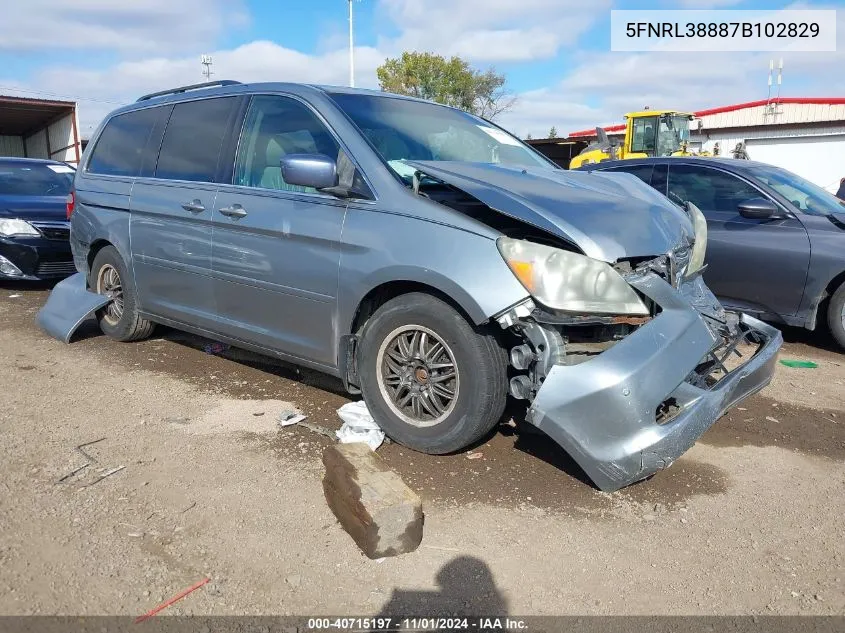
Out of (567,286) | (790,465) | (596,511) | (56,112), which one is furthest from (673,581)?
(56,112)

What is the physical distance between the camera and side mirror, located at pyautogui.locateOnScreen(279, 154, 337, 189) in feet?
11.0

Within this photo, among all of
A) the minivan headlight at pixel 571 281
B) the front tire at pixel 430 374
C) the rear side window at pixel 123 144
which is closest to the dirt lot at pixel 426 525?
the front tire at pixel 430 374

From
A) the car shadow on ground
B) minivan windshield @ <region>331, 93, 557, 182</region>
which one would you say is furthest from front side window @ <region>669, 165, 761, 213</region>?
the car shadow on ground

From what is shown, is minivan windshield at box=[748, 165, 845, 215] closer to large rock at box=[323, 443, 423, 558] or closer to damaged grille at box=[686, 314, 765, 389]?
damaged grille at box=[686, 314, 765, 389]

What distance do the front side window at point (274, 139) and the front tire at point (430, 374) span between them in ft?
3.22

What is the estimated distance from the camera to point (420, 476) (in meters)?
3.23

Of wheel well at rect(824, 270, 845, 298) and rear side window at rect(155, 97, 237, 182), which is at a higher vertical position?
rear side window at rect(155, 97, 237, 182)

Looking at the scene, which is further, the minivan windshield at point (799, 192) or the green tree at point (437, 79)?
Result: the green tree at point (437, 79)

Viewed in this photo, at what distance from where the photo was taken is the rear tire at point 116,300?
16.9 ft

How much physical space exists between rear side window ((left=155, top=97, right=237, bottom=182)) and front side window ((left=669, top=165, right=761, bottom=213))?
3832mm

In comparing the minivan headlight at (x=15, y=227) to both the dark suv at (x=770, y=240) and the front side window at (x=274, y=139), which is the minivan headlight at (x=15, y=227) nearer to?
the front side window at (x=274, y=139)

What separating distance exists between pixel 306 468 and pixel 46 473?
1.24 m

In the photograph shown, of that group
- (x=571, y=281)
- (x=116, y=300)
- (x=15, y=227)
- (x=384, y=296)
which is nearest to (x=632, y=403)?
(x=571, y=281)

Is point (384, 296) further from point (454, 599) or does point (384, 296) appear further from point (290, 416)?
point (454, 599)
